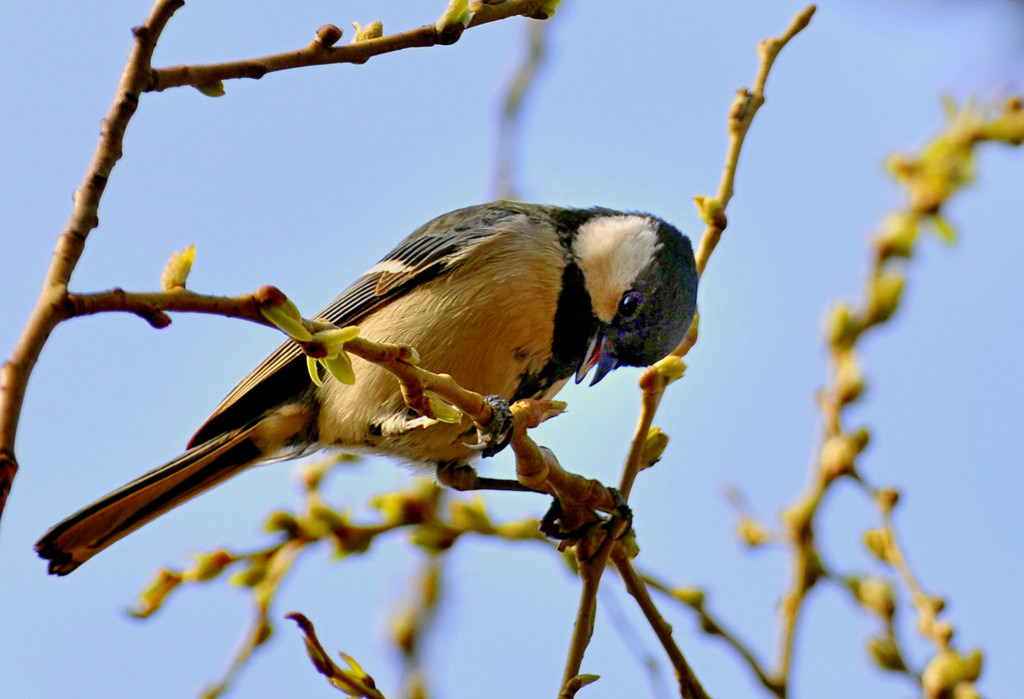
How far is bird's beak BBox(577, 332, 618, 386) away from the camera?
294 centimetres

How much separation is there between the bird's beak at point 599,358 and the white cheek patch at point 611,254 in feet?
0.20

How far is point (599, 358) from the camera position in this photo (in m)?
2.96

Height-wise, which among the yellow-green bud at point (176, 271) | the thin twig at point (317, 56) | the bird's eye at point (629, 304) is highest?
the thin twig at point (317, 56)

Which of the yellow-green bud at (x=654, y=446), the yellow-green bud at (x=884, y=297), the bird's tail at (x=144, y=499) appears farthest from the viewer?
the bird's tail at (x=144, y=499)

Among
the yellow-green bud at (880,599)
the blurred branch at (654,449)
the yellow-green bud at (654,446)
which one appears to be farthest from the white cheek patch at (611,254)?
the yellow-green bud at (880,599)

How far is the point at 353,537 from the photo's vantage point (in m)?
2.11

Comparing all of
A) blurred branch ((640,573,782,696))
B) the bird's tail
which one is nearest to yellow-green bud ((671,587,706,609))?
blurred branch ((640,573,782,696))

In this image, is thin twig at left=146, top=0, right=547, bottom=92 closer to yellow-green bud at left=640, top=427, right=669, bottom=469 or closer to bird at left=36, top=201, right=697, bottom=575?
yellow-green bud at left=640, top=427, right=669, bottom=469

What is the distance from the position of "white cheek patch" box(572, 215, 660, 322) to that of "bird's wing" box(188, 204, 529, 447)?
216 millimetres

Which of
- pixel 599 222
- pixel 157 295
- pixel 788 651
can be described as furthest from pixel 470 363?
pixel 157 295

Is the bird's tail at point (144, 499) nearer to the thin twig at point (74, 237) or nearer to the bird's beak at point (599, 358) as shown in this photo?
the bird's beak at point (599, 358)

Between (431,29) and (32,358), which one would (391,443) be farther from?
(32,358)

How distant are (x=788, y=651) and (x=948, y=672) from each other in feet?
0.75

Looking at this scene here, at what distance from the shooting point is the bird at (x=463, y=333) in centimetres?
279
